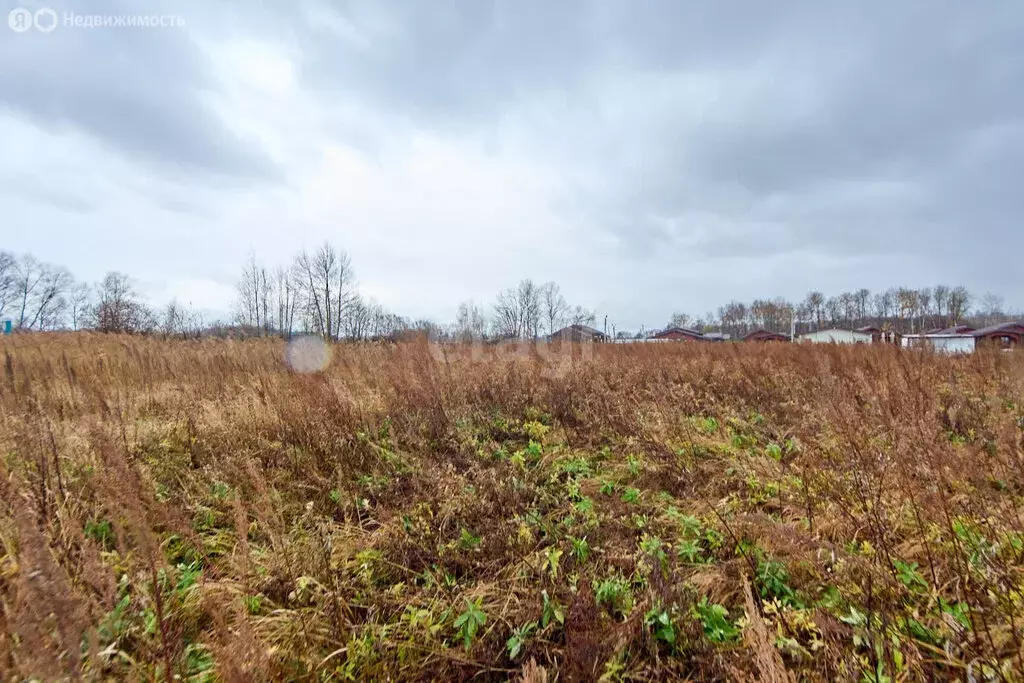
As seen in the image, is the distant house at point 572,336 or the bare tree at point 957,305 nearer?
the distant house at point 572,336

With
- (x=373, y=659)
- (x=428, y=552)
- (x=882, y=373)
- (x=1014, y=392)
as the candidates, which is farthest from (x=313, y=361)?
(x=1014, y=392)

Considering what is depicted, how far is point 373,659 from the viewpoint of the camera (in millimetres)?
1545

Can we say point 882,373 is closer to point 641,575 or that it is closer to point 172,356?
point 641,575

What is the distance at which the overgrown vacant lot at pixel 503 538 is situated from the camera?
142cm

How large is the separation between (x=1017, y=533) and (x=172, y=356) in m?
9.95

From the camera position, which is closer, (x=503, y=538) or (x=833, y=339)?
(x=503, y=538)

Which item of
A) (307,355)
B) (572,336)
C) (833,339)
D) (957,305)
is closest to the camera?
(307,355)

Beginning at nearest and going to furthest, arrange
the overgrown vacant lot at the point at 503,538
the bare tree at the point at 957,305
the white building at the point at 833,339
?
1. the overgrown vacant lot at the point at 503,538
2. the white building at the point at 833,339
3. the bare tree at the point at 957,305

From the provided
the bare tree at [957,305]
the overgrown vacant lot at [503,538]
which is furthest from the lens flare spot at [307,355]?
the bare tree at [957,305]

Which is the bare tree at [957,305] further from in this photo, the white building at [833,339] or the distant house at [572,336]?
the distant house at [572,336]

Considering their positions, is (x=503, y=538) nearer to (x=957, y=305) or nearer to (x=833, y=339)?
(x=833, y=339)

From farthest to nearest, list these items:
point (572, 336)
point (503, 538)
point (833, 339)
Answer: point (572, 336) < point (833, 339) < point (503, 538)

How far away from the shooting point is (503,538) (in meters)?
2.22

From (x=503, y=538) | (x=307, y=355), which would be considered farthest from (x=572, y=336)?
(x=503, y=538)
